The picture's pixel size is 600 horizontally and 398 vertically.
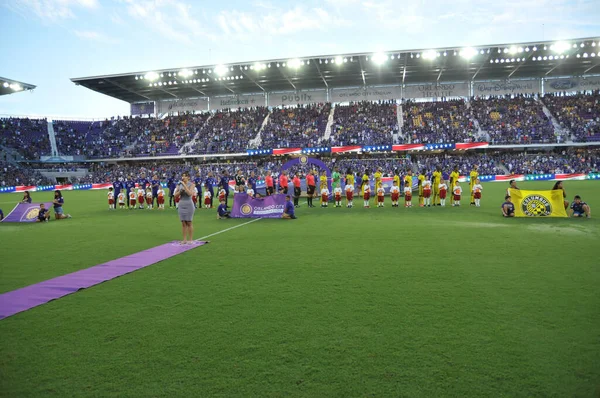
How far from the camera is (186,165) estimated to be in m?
50.7

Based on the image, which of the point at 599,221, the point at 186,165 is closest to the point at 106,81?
the point at 186,165

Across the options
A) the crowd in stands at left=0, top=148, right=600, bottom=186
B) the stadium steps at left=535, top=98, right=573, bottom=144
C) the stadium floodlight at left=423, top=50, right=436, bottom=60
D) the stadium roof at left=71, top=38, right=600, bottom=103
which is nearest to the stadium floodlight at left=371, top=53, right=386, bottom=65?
the stadium roof at left=71, top=38, right=600, bottom=103

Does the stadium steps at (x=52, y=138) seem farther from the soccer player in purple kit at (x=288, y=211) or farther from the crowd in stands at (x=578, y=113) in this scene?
the crowd in stands at (x=578, y=113)

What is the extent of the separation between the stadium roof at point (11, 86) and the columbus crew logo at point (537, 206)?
50.5 meters

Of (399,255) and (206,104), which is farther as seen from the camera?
(206,104)

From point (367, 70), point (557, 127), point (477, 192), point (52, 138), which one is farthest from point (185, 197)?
point (52, 138)

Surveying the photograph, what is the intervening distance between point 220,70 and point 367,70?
54.8 ft

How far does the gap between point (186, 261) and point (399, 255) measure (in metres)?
4.33

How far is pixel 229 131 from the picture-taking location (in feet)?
168

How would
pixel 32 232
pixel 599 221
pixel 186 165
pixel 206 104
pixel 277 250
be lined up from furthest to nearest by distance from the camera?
pixel 206 104, pixel 186 165, pixel 32 232, pixel 599 221, pixel 277 250

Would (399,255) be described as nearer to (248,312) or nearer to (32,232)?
(248,312)

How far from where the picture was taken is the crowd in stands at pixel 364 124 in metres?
44.9

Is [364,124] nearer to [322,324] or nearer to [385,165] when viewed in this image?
[385,165]

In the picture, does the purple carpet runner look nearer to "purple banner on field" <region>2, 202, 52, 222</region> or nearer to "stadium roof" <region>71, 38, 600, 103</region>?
"purple banner on field" <region>2, 202, 52, 222</region>
